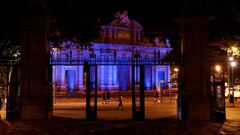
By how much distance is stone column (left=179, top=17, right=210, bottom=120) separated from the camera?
68.3ft

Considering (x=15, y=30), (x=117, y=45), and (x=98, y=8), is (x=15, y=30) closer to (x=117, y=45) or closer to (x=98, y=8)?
(x=98, y=8)

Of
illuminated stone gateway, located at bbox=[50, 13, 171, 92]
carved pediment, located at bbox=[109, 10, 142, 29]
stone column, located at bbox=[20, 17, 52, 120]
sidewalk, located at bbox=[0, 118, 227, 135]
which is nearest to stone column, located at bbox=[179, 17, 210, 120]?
sidewalk, located at bbox=[0, 118, 227, 135]

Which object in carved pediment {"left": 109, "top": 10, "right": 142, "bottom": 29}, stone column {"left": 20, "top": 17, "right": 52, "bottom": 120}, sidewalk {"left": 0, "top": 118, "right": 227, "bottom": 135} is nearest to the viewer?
sidewalk {"left": 0, "top": 118, "right": 227, "bottom": 135}

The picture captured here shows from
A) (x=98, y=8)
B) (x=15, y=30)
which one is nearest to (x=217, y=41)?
(x=98, y=8)

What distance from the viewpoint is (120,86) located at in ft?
198

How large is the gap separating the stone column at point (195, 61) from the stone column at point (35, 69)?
6.54 m

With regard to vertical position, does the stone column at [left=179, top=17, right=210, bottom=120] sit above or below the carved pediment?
below

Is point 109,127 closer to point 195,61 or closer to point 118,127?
point 118,127

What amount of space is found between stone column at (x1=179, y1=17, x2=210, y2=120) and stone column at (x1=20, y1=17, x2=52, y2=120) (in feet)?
21.5

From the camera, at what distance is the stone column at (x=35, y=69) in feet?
68.2

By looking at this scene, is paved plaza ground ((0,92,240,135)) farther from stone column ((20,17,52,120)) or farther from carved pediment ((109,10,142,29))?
carved pediment ((109,10,142,29))

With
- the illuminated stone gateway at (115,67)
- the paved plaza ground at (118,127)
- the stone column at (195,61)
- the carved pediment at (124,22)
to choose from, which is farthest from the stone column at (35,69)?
the carved pediment at (124,22)

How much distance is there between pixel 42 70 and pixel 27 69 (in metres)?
0.70

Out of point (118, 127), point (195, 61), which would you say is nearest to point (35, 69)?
point (118, 127)
